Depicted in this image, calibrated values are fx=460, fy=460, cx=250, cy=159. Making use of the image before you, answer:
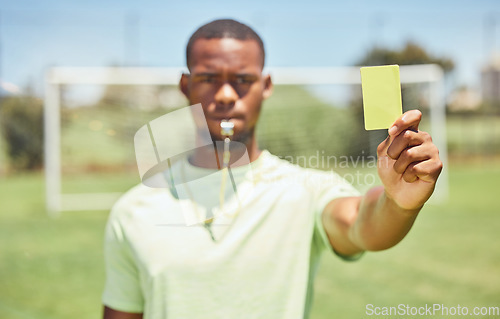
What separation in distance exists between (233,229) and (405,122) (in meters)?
0.55

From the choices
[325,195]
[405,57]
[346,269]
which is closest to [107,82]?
[346,269]

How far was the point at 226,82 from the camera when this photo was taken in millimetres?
1233

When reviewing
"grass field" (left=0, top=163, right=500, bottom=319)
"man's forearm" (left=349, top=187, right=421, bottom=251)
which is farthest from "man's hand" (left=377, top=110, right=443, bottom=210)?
"grass field" (left=0, top=163, right=500, bottom=319)

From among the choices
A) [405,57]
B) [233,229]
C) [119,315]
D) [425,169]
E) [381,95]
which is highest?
[405,57]

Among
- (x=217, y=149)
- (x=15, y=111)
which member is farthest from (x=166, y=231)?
(x=15, y=111)

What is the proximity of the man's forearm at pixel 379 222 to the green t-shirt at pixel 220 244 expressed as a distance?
0.45 feet

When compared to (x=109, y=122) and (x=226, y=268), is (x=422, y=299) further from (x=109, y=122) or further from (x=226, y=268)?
(x=109, y=122)

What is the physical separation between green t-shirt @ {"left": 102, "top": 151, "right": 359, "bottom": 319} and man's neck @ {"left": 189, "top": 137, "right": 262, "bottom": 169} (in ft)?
0.08

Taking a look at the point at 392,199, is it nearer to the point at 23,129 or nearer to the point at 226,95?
the point at 226,95

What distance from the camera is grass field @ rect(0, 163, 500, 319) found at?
3580mm

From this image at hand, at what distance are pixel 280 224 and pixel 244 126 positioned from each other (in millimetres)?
283

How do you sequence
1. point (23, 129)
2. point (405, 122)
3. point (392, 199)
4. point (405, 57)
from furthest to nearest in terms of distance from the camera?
1. point (405, 57)
2. point (23, 129)
3. point (392, 199)
4. point (405, 122)

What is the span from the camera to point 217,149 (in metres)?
1.29

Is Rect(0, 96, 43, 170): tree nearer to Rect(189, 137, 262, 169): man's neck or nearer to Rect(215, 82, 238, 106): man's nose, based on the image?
Rect(189, 137, 262, 169): man's neck
